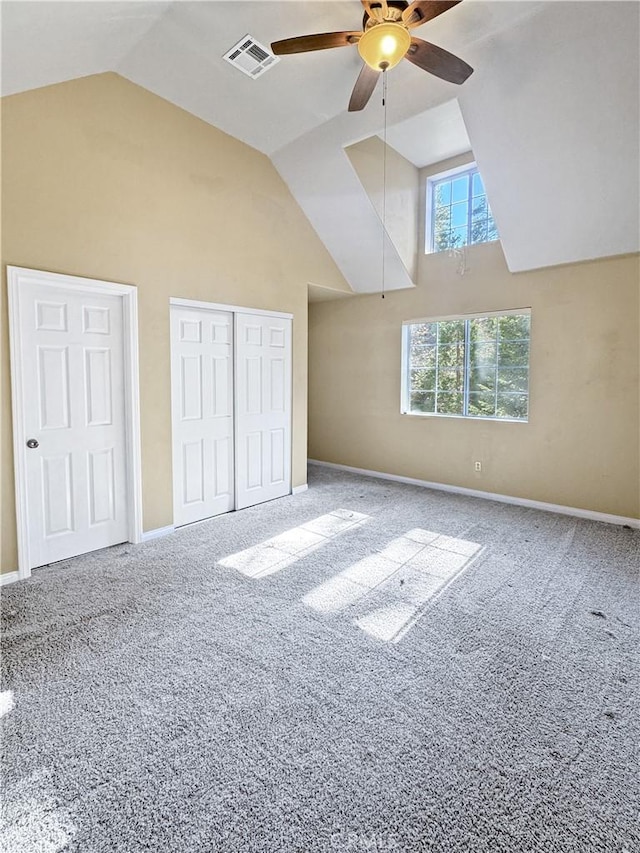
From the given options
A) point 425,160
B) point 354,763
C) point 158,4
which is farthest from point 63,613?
point 425,160

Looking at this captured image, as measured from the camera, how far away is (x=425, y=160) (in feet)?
16.7

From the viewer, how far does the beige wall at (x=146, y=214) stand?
2.90 m

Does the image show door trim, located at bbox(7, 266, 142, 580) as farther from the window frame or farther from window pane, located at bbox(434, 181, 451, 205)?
window pane, located at bbox(434, 181, 451, 205)

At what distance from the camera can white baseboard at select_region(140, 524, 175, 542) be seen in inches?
147

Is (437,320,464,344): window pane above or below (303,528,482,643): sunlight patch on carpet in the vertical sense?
above

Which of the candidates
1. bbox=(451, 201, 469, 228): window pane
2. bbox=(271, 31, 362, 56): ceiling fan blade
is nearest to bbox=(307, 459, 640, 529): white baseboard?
bbox=(451, 201, 469, 228): window pane

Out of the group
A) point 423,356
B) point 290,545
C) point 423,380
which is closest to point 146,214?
point 290,545

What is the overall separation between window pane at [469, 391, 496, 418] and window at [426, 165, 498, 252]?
173 cm

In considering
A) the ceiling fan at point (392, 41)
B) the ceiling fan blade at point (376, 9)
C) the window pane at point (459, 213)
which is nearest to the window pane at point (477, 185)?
the window pane at point (459, 213)

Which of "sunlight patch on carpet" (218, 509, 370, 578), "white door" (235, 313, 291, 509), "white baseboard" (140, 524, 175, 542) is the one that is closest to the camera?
"sunlight patch on carpet" (218, 509, 370, 578)

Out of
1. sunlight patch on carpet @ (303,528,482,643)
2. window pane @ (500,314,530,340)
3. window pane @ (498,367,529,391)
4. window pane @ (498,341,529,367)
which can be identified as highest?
window pane @ (500,314,530,340)

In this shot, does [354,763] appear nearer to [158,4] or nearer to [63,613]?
[63,613]

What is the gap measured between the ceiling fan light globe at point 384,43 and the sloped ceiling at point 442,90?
23.1 inches

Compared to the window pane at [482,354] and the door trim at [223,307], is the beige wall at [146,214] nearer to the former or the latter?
the door trim at [223,307]
